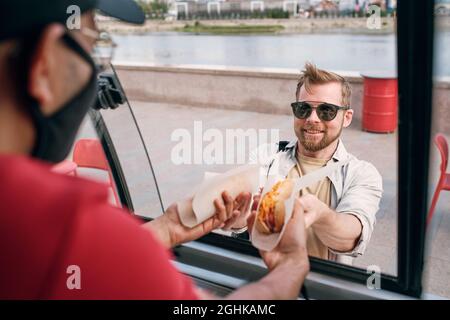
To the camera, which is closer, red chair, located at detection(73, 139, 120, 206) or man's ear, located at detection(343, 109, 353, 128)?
man's ear, located at detection(343, 109, 353, 128)

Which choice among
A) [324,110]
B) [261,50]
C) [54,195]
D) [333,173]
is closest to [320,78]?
[324,110]

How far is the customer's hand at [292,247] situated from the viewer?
131 cm

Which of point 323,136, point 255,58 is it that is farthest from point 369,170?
point 255,58

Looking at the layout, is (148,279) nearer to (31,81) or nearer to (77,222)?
(77,222)

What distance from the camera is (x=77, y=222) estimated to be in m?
0.66

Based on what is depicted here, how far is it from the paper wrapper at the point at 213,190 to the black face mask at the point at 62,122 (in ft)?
2.20

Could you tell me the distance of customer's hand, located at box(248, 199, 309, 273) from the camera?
4.29 ft

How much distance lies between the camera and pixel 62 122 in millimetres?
868

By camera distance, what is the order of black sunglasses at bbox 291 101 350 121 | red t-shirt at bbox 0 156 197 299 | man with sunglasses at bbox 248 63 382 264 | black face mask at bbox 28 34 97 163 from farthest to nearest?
black sunglasses at bbox 291 101 350 121
man with sunglasses at bbox 248 63 382 264
black face mask at bbox 28 34 97 163
red t-shirt at bbox 0 156 197 299

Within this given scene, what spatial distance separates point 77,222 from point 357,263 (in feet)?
4.76

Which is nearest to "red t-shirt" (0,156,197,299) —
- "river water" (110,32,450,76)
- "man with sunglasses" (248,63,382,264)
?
"man with sunglasses" (248,63,382,264)

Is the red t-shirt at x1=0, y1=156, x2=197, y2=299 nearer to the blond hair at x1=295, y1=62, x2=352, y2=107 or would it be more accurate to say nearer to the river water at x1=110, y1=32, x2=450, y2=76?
the blond hair at x1=295, y1=62, x2=352, y2=107

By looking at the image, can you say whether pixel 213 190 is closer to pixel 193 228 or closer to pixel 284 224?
pixel 193 228

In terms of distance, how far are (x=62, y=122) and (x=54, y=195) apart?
0.25 m
